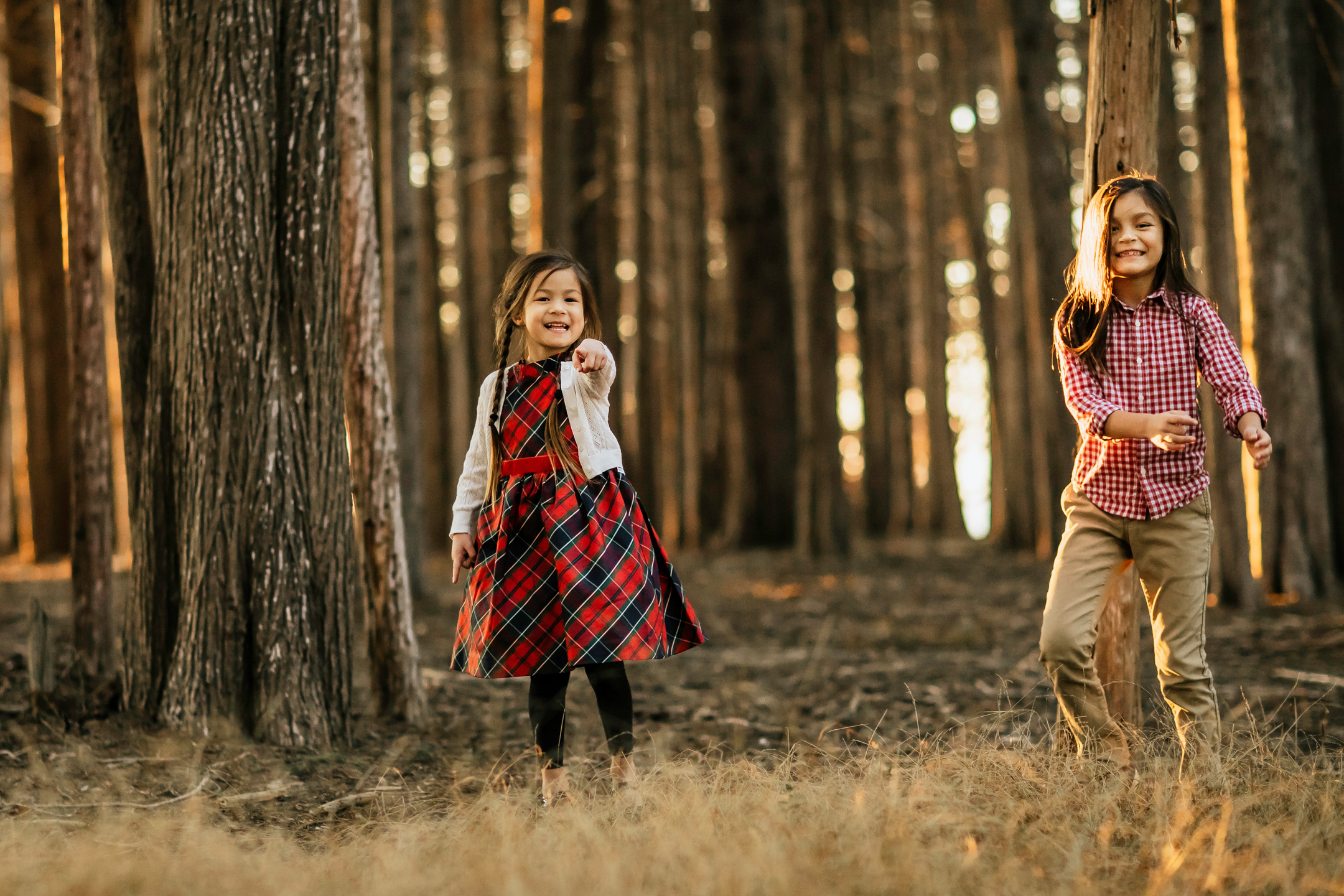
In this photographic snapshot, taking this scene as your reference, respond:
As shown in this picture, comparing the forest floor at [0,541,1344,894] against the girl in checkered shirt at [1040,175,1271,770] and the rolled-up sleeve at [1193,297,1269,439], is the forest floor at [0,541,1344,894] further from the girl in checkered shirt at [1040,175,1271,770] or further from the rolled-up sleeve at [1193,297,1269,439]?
the rolled-up sleeve at [1193,297,1269,439]

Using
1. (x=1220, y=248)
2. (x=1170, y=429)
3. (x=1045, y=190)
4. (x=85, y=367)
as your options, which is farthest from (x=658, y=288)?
(x=1170, y=429)

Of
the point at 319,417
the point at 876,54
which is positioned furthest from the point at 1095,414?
the point at 876,54

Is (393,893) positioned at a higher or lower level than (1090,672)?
lower

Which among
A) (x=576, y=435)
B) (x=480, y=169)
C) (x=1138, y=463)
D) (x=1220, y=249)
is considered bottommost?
(x=1138, y=463)

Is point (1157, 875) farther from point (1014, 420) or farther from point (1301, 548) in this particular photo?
point (1014, 420)

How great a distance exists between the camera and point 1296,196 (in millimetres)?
7277

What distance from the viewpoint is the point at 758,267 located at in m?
13.6

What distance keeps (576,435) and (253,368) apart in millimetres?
1456

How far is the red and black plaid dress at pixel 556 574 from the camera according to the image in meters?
3.23

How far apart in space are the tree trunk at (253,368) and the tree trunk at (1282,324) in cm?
628

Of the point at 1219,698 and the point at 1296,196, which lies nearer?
the point at 1219,698

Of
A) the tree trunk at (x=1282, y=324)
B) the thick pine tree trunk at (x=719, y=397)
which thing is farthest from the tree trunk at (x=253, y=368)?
the thick pine tree trunk at (x=719, y=397)

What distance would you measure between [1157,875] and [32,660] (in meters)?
4.29

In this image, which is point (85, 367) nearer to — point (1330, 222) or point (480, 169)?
point (1330, 222)
